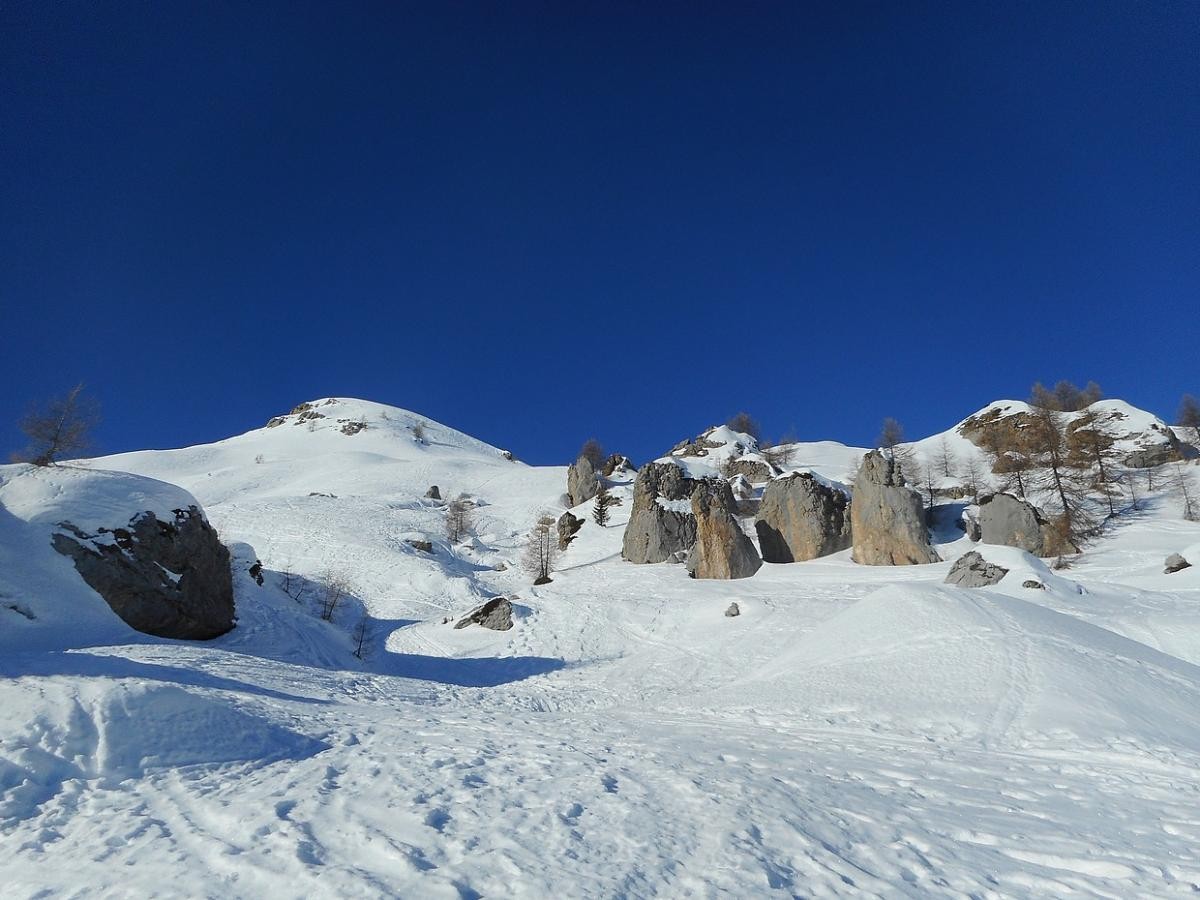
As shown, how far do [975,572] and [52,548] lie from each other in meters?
30.2

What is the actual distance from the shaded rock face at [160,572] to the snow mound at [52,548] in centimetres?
28

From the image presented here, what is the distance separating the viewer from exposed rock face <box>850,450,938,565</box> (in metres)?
30.2

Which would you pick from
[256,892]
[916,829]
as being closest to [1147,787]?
[916,829]

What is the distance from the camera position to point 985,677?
11.2 meters

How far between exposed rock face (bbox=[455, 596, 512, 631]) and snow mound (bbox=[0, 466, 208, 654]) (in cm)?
1141

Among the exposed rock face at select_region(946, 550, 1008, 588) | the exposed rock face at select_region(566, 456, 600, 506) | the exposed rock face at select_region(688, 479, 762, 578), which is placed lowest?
the exposed rock face at select_region(946, 550, 1008, 588)

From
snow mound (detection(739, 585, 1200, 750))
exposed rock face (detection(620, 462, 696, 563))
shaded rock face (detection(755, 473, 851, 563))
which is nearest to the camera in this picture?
snow mound (detection(739, 585, 1200, 750))

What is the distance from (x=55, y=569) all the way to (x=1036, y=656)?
23.2 meters

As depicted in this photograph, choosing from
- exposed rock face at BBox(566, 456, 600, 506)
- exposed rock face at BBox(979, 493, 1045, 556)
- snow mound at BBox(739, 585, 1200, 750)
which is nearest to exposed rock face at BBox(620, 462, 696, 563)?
exposed rock face at BBox(979, 493, 1045, 556)

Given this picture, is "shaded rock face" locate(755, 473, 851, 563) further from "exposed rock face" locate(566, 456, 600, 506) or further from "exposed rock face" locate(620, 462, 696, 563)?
"exposed rock face" locate(566, 456, 600, 506)

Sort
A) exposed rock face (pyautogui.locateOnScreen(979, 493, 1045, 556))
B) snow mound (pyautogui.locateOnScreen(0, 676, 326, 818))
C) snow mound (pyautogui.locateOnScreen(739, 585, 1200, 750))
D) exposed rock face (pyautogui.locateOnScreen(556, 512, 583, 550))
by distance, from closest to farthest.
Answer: snow mound (pyautogui.locateOnScreen(0, 676, 326, 818)) < snow mound (pyautogui.locateOnScreen(739, 585, 1200, 750)) < exposed rock face (pyautogui.locateOnScreen(979, 493, 1045, 556)) < exposed rock face (pyautogui.locateOnScreen(556, 512, 583, 550))

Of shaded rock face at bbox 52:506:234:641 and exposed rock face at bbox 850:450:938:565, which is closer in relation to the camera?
shaded rock face at bbox 52:506:234:641

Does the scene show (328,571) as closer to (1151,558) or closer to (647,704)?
(647,704)

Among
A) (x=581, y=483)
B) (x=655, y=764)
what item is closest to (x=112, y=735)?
(x=655, y=764)
